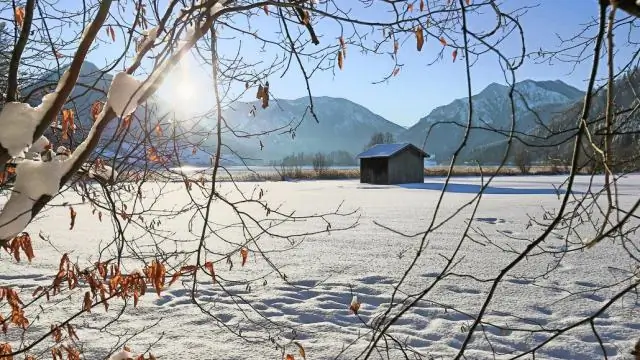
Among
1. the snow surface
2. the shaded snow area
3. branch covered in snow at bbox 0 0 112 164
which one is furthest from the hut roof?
branch covered in snow at bbox 0 0 112 164

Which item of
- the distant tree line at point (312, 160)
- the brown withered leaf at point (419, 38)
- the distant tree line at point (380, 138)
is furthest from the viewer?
the distant tree line at point (380, 138)

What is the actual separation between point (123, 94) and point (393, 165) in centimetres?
2632

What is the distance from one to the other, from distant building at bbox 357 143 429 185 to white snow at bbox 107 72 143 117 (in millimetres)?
25664

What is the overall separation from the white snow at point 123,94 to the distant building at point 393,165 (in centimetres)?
2566

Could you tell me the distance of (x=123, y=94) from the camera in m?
1.29

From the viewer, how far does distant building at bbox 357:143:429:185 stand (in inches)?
1061

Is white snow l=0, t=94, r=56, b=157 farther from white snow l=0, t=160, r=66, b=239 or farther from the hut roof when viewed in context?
the hut roof

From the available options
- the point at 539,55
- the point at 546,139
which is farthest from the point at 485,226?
the point at 546,139

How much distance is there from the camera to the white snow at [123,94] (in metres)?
1.27

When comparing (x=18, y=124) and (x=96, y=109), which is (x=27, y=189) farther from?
(x=96, y=109)

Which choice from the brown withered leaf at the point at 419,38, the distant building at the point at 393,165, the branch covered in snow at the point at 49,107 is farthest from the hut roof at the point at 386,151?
the branch covered in snow at the point at 49,107

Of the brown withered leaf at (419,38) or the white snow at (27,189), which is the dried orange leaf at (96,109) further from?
the brown withered leaf at (419,38)

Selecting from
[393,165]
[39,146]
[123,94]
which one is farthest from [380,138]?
[123,94]

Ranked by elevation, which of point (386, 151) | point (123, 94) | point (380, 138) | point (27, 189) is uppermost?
point (380, 138)
